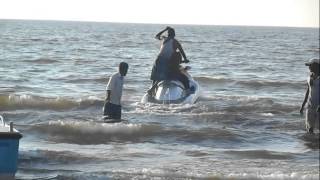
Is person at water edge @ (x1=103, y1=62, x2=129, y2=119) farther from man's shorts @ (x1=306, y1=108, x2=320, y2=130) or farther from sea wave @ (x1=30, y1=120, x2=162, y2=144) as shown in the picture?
man's shorts @ (x1=306, y1=108, x2=320, y2=130)

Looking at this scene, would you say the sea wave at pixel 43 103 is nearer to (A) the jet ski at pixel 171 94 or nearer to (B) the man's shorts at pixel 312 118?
(A) the jet ski at pixel 171 94

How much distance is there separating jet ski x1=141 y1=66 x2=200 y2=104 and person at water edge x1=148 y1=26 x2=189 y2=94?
15 centimetres

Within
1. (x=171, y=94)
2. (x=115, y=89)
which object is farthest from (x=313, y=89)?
(x=171, y=94)

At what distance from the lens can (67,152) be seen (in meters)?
10.6

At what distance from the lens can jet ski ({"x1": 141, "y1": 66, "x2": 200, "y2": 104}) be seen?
16.6 m

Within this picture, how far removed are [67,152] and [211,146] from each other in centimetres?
265

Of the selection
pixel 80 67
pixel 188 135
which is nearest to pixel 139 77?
pixel 80 67

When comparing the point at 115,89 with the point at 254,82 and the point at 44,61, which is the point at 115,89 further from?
the point at 44,61

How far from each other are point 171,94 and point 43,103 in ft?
12.4

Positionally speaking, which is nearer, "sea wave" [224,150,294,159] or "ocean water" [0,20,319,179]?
"ocean water" [0,20,319,179]

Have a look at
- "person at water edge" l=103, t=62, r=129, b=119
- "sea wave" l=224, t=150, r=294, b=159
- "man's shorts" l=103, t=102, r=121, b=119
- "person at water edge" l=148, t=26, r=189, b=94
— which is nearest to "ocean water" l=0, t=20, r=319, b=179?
"sea wave" l=224, t=150, r=294, b=159

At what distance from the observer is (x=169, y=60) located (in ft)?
51.9

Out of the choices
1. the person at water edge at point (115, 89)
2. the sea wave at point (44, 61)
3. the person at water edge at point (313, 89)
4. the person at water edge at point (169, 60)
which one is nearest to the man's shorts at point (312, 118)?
the person at water edge at point (313, 89)

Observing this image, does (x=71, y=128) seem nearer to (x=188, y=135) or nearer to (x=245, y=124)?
(x=188, y=135)
